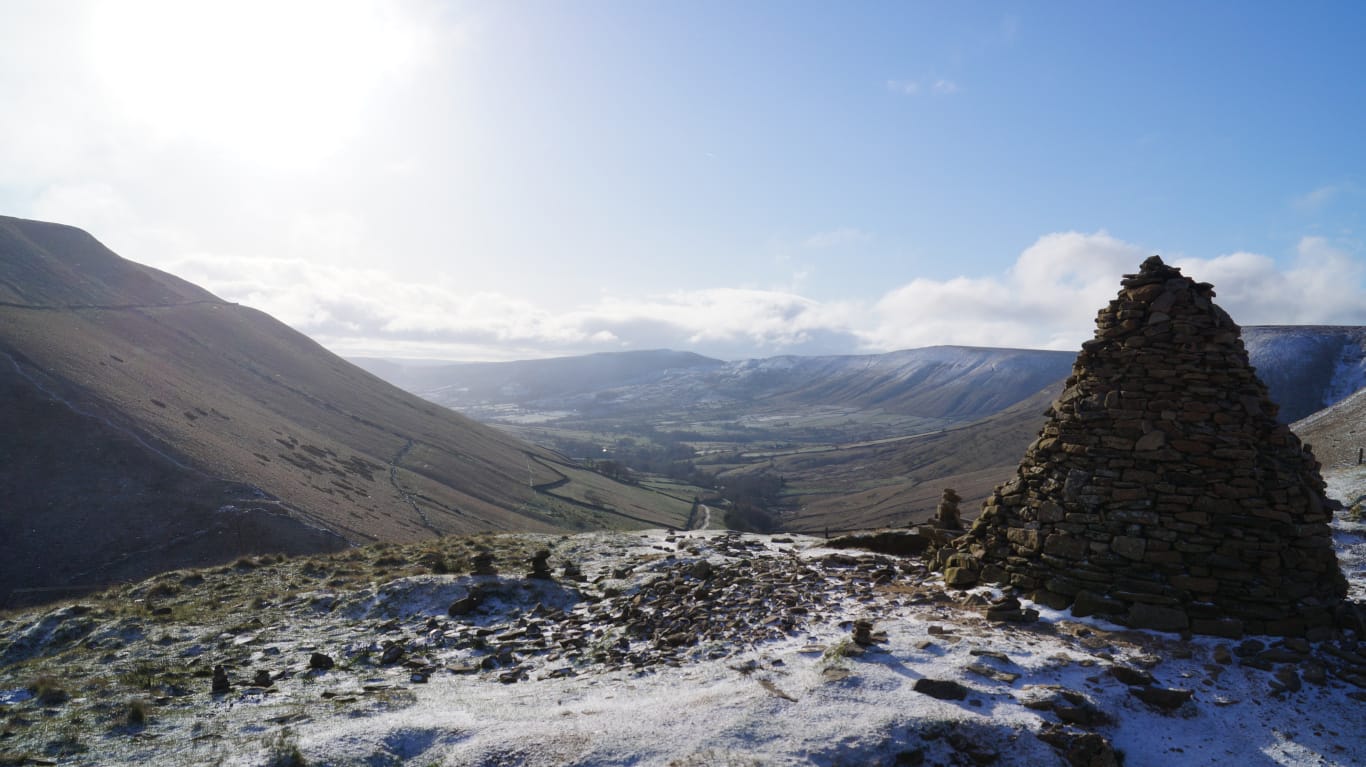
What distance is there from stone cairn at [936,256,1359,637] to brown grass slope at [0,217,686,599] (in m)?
35.4

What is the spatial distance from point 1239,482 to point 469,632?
15.5 metres

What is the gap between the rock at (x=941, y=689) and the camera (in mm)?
8852

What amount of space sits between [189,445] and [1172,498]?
4989 cm

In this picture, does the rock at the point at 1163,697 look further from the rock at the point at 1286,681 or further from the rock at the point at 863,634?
the rock at the point at 863,634

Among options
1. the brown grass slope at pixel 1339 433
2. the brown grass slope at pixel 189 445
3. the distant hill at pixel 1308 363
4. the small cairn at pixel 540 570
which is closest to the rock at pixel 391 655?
the small cairn at pixel 540 570

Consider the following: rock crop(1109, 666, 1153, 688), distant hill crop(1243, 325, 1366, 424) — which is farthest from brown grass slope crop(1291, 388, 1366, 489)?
distant hill crop(1243, 325, 1366, 424)

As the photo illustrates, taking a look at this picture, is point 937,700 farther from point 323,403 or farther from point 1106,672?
point 323,403

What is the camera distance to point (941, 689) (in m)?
8.94

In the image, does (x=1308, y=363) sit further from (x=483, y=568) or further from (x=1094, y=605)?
(x=483, y=568)

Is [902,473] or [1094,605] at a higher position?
[1094,605]

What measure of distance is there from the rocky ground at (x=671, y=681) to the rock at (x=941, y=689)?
52 mm

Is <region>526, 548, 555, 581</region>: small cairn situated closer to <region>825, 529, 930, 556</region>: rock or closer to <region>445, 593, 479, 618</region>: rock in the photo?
<region>445, 593, 479, 618</region>: rock

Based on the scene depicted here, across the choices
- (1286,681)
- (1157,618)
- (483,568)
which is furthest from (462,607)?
(1286,681)

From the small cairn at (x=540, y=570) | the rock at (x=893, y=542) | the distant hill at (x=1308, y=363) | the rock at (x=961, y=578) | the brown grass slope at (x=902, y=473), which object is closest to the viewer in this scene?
the rock at (x=961, y=578)
